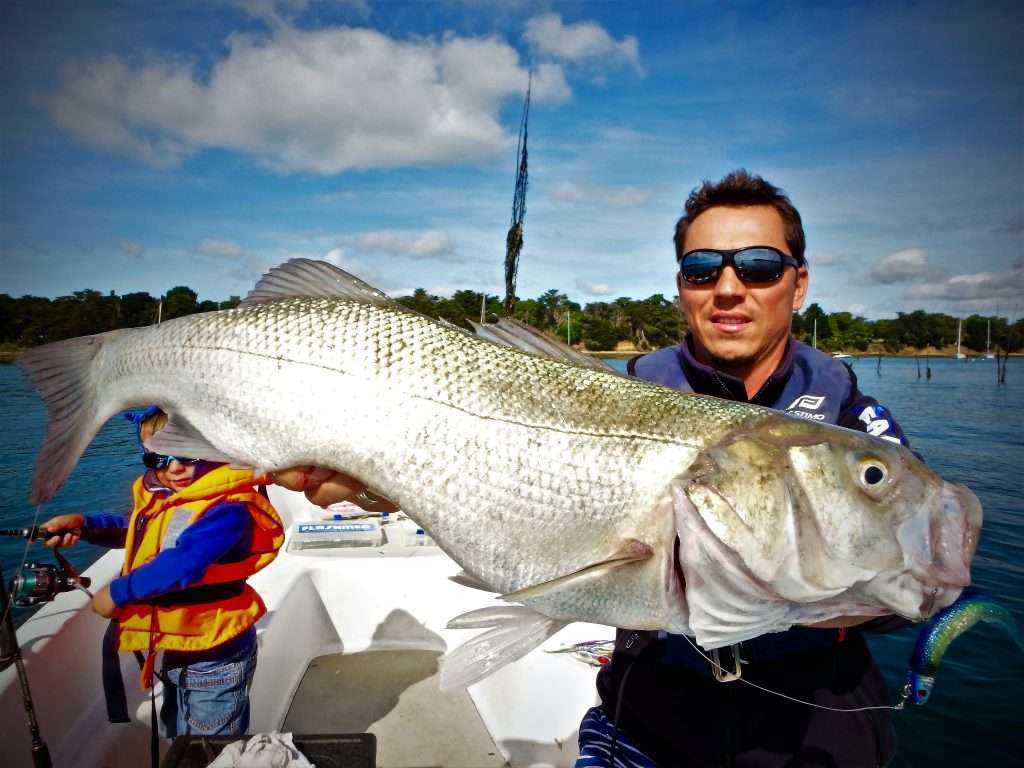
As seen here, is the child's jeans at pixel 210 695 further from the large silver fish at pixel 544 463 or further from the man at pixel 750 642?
the man at pixel 750 642

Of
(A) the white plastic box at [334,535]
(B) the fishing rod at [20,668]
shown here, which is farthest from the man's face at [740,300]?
(A) the white plastic box at [334,535]

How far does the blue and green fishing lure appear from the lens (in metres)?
2.05

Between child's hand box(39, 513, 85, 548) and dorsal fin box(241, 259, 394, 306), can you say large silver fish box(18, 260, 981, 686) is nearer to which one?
dorsal fin box(241, 259, 394, 306)

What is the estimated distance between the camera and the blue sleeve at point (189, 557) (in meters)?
3.03

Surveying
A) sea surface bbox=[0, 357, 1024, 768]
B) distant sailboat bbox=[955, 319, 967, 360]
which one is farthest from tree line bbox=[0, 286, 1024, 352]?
sea surface bbox=[0, 357, 1024, 768]

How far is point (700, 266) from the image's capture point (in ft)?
8.76

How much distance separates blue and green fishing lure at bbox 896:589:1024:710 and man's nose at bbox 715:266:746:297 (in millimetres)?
1362

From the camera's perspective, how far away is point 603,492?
6.26ft

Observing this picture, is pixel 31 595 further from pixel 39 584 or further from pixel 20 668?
pixel 20 668

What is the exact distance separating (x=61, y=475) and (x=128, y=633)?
4.25 feet

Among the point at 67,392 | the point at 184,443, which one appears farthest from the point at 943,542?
the point at 67,392

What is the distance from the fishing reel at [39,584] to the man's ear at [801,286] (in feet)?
14.1

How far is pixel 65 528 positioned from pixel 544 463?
10.9ft

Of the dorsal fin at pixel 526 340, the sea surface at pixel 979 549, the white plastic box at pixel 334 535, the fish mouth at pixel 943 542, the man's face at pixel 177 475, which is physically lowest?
the sea surface at pixel 979 549
